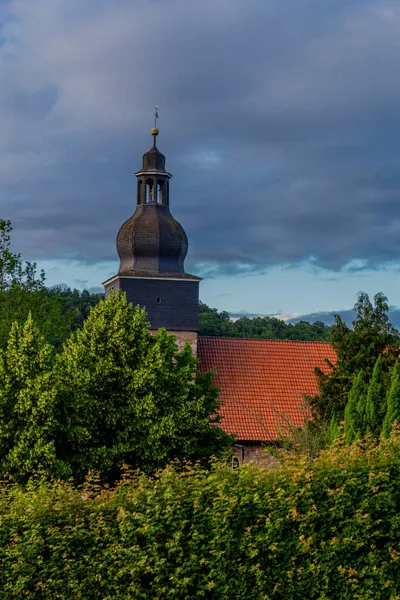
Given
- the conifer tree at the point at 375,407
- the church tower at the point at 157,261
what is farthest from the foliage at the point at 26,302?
the conifer tree at the point at 375,407

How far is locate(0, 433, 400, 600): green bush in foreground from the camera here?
1526 centimetres

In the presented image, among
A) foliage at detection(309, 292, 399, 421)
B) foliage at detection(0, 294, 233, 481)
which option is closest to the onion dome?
foliage at detection(309, 292, 399, 421)

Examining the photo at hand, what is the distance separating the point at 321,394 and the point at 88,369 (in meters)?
13.8

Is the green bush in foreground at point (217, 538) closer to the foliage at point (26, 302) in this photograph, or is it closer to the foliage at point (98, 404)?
the foliage at point (98, 404)

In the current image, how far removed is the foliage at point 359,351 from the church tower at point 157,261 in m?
7.37

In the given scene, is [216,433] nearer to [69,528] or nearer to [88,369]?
[88,369]

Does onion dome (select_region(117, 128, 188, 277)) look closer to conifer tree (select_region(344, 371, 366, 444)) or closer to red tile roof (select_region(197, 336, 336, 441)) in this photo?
red tile roof (select_region(197, 336, 336, 441))

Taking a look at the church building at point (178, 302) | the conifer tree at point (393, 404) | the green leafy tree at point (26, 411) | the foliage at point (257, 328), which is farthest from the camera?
the foliage at point (257, 328)

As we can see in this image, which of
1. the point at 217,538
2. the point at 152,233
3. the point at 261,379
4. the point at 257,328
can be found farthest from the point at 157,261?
the point at 257,328

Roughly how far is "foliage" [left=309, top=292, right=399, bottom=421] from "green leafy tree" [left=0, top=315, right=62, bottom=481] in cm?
1461

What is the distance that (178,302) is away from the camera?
4253 cm

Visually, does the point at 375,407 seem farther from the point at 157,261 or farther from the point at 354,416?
the point at 157,261

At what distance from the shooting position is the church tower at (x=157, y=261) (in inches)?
1650

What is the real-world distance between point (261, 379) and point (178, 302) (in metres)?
5.89
